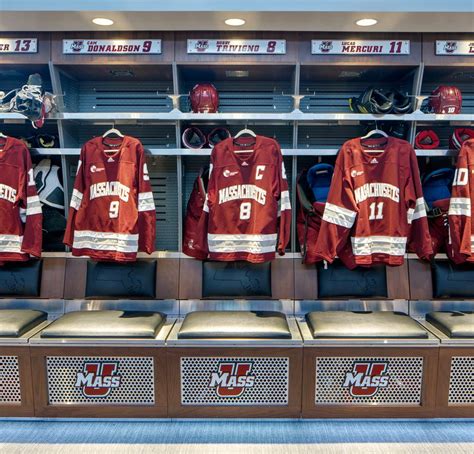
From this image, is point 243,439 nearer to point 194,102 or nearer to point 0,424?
point 0,424

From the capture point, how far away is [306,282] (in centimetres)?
271

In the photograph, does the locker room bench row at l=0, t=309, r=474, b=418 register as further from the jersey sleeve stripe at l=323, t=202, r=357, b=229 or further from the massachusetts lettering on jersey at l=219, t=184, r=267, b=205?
the massachusetts lettering on jersey at l=219, t=184, r=267, b=205

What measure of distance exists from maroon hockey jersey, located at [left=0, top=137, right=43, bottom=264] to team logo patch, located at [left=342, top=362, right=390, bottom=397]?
6.71 feet

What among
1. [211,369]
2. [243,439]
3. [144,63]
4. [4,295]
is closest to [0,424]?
[4,295]

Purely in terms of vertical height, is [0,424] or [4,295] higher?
[4,295]

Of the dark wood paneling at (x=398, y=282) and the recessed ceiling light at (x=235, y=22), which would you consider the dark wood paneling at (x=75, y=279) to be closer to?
the recessed ceiling light at (x=235, y=22)

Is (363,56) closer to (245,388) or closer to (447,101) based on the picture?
(447,101)

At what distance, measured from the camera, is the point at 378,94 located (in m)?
2.54

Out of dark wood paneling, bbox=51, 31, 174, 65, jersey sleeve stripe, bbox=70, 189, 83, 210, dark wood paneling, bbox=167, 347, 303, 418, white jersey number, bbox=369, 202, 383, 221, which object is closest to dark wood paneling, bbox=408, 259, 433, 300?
white jersey number, bbox=369, 202, 383, 221

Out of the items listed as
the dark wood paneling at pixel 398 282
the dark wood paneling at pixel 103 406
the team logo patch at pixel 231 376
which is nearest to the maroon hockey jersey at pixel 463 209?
the dark wood paneling at pixel 398 282

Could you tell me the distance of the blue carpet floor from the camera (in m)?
2.00

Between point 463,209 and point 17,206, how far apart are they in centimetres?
282
